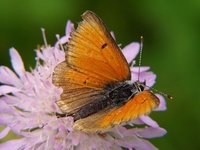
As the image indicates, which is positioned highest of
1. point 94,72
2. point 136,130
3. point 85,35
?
point 85,35

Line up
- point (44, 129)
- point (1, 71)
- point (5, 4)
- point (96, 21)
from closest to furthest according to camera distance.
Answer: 1. point (96, 21)
2. point (44, 129)
3. point (1, 71)
4. point (5, 4)

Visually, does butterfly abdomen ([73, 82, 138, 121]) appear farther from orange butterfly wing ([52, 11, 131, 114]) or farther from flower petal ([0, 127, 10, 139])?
flower petal ([0, 127, 10, 139])

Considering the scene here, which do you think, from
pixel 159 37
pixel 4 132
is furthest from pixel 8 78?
pixel 159 37

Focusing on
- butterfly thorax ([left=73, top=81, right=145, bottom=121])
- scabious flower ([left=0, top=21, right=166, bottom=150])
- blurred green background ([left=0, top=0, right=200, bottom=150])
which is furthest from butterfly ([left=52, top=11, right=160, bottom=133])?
blurred green background ([left=0, top=0, right=200, bottom=150])

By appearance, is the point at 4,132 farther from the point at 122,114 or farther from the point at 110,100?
the point at 122,114

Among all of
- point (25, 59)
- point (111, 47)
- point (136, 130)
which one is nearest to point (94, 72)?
point (111, 47)

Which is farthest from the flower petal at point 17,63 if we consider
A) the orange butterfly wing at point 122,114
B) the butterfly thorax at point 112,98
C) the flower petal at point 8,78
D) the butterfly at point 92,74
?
the orange butterfly wing at point 122,114

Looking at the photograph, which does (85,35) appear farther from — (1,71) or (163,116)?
(163,116)
